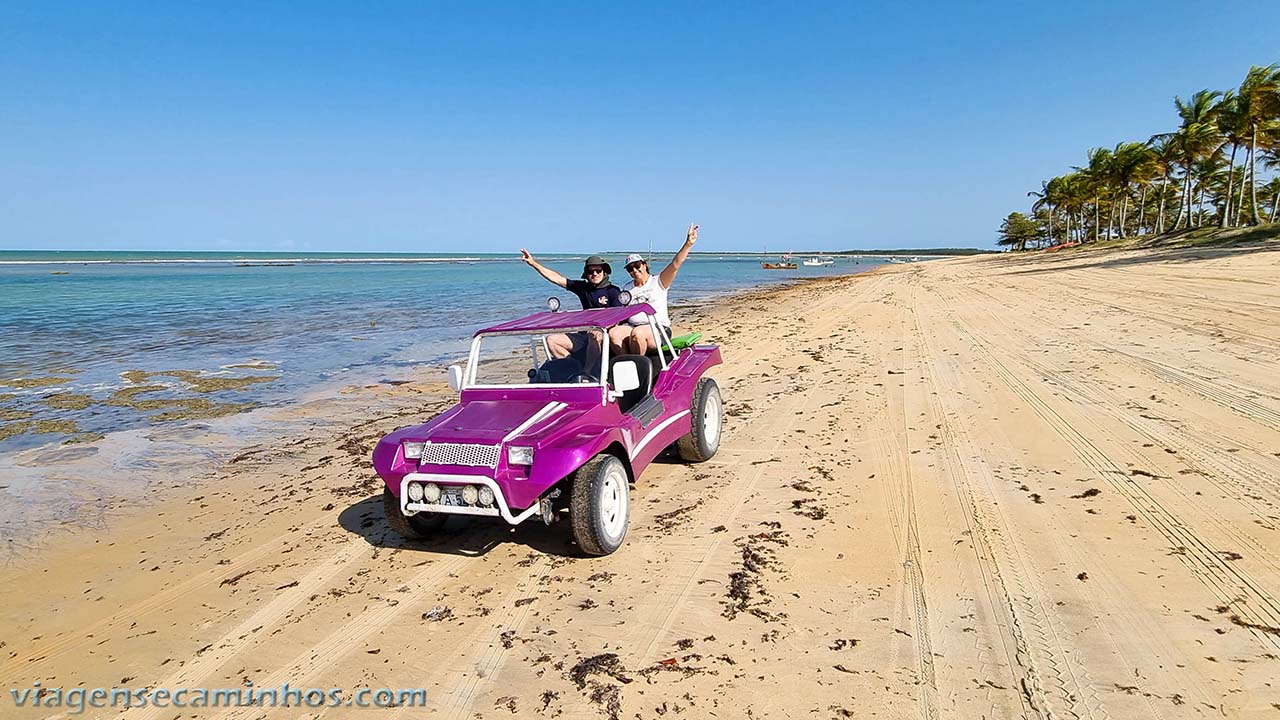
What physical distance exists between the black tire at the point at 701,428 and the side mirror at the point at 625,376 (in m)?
1.59

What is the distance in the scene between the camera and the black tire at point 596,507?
4188 mm

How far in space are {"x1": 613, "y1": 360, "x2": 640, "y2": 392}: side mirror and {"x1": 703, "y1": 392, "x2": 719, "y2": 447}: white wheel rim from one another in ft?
5.85

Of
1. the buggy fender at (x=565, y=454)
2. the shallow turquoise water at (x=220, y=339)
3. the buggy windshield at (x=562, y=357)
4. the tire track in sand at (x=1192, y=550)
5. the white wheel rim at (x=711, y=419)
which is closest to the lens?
the tire track in sand at (x=1192, y=550)

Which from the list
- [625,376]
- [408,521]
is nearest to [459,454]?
[408,521]

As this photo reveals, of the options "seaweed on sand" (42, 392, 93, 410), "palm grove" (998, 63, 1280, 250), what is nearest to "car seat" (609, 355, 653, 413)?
"seaweed on sand" (42, 392, 93, 410)

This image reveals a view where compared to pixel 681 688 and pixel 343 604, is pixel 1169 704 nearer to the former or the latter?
pixel 681 688

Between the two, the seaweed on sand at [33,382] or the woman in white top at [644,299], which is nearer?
the woman in white top at [644,299]

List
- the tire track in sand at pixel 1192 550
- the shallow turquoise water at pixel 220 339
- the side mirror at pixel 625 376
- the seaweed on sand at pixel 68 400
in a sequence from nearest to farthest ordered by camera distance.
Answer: the tire track in sand at pixel 1192 550, the side mirror at pixel 625 376, the seaweed on sand at pixel 68 400, the shallow turquoise water at pixel 220 339

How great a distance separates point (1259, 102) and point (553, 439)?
2000 inches

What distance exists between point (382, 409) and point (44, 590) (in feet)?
17.3

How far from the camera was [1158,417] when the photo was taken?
664cm

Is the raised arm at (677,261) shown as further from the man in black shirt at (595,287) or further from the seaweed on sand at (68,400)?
the seaweed on sand at (68,400)

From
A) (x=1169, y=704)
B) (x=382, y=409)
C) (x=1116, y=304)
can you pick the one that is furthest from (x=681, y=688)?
(x=1116, y=304)

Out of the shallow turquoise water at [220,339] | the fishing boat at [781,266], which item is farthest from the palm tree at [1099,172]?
the shallow turquoise water at [220,339]
